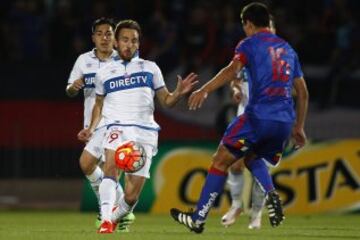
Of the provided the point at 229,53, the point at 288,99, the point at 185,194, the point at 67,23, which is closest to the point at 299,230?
the point at 288,99

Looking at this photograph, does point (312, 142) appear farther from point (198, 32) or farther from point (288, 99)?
point (288, 99)

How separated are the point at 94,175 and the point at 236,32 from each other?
7.75 meters

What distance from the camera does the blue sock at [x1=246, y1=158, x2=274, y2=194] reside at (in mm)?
11953

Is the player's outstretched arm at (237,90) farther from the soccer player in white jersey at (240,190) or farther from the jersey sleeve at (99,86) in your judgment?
the jersey sleeve at (99,86)

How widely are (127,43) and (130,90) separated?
487 millimetres

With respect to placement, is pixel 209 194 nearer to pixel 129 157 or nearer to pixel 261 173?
pixel 261 173

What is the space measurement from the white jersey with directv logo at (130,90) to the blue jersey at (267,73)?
132 centimetres

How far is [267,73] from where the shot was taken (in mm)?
11453

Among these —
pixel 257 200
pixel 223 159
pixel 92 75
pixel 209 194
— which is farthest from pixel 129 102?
pixel 257 200

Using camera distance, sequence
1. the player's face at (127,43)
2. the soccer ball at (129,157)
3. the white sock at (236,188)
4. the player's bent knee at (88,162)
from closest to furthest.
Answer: the soccer ball at (129,157) → the player's face at (127,43) → the player's bent knee at (88,162) → the white sock at (236,188)

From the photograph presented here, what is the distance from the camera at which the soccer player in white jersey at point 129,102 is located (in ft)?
40.2

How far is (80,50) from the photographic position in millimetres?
21578

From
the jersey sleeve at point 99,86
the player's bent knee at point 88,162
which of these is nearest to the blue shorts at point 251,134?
the jersey sleeve at point 99,86

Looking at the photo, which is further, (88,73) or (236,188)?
(236,188)
